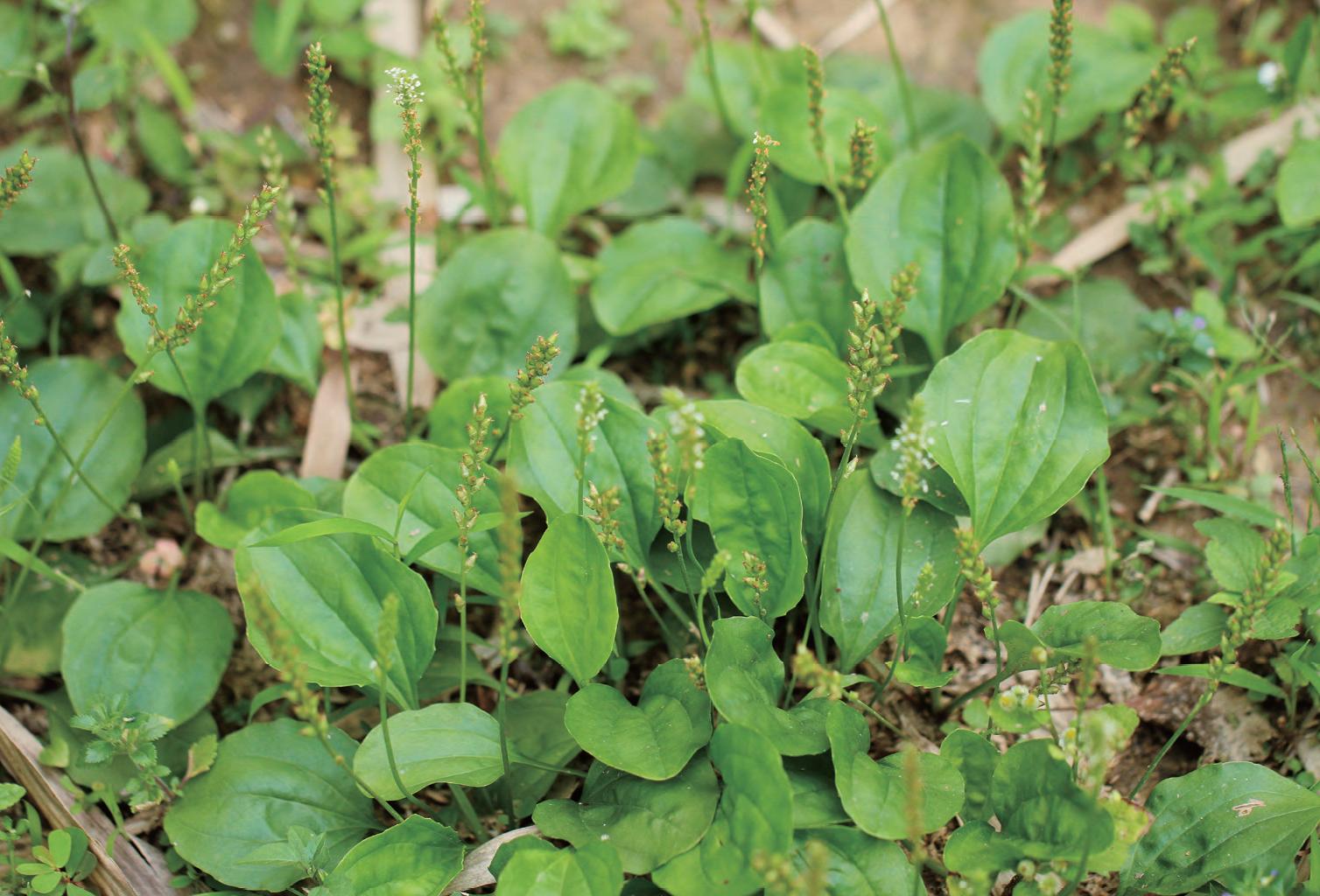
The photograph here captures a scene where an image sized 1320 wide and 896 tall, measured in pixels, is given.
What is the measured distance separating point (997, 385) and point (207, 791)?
1943mm

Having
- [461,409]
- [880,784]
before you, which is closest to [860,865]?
[880,784]

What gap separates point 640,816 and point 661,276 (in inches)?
60.8

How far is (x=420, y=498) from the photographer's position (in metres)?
2.48

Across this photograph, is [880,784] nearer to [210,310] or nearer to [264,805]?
[264,805]

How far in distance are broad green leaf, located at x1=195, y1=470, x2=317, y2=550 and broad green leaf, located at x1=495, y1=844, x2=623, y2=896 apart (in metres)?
1.05

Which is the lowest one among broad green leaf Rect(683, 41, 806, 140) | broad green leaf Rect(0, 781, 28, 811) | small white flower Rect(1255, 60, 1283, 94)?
small white flower Rect(1255, 60, 1283, 94)

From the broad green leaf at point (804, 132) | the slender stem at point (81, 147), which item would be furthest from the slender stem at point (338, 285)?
the broad green leaf at point (804, 132)

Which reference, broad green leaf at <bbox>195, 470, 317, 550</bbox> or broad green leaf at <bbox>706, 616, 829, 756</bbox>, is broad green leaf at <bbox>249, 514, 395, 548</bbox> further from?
broad green leaf at <bbox>706, 616, 829, 756</bbox>

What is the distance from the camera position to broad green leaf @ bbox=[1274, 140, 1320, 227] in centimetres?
294

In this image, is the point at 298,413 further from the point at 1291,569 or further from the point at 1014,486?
the point at 1291,569

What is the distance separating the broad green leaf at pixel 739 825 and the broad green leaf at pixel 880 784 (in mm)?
156

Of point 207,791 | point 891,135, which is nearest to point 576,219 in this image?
point 891,135

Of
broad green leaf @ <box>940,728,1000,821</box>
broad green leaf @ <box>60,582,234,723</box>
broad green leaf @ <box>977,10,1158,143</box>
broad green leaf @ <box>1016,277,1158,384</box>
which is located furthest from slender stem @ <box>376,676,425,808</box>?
broad green leaf @ <box>977,10,1158,143</box>

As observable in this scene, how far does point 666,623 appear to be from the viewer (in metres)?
2.64
